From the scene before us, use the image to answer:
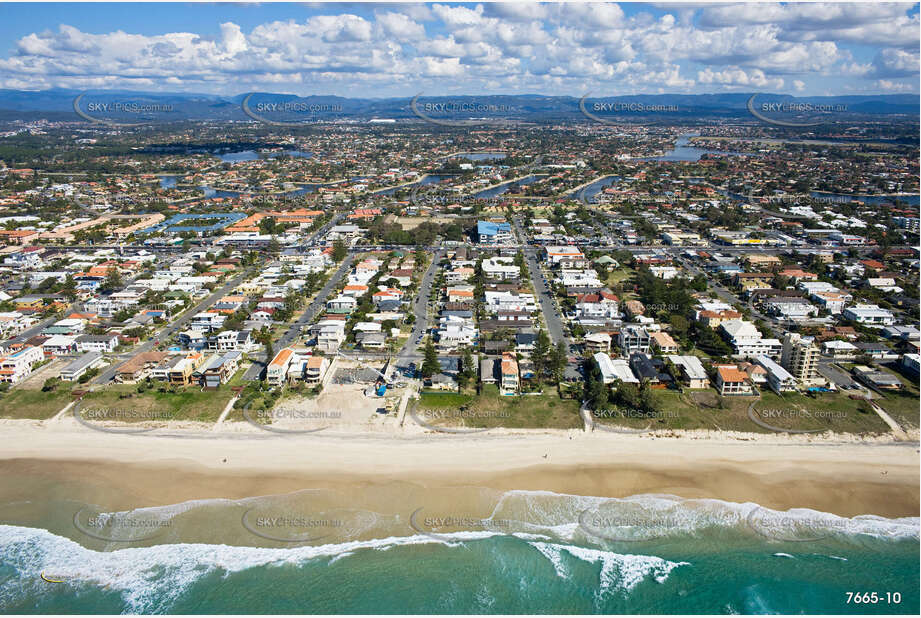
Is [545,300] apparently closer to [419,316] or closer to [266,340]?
[419,316]

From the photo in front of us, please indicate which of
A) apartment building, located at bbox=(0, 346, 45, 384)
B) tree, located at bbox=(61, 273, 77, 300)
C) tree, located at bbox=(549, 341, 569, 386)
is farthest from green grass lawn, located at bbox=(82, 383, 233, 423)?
tree, located at bbox=(61, 273, 77, 300)

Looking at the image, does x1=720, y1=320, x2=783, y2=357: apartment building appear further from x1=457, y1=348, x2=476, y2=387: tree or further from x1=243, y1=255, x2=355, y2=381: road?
x1=243, y1=255, x2=355, y2=381: road

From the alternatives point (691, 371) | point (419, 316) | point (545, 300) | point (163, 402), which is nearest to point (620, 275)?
point (545, 300)

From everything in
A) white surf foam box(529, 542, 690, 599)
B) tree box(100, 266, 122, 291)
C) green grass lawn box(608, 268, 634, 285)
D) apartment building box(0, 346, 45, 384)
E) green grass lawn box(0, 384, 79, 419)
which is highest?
tree box(100, 266, 122, 291)

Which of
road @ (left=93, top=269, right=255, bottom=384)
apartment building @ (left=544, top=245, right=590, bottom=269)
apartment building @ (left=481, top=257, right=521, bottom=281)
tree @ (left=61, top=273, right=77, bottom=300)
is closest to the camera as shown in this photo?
road @ (left=93, top=269, right=255, bottom=384)

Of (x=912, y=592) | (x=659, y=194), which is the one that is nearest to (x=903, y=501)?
(x=912, y=592)

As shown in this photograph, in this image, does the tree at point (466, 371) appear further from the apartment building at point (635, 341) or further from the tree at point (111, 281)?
the tree at point (111, 281)

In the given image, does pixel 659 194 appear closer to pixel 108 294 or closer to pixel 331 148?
pixel 108 294
